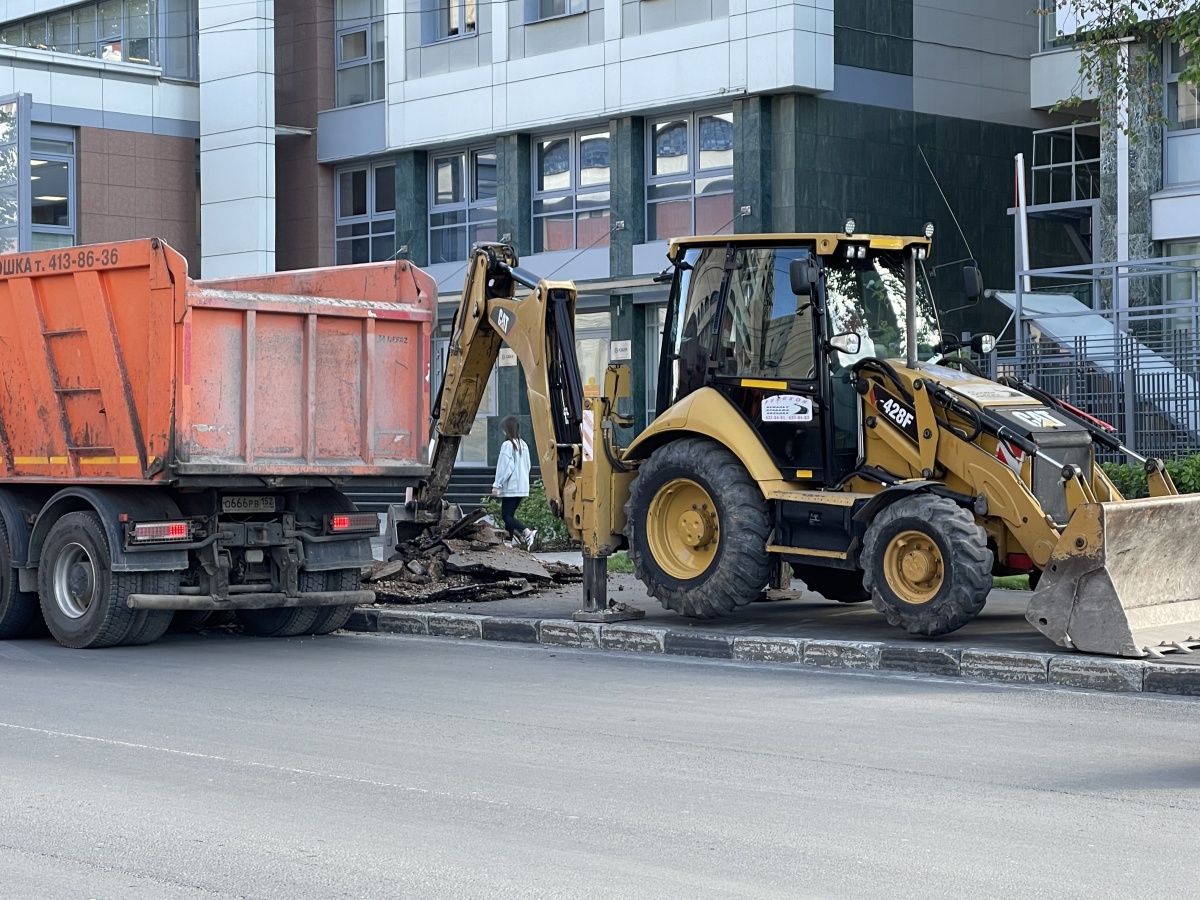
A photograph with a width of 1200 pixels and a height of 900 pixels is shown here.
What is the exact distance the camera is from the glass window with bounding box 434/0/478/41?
33375 mm

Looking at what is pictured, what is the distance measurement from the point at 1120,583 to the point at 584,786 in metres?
5.17

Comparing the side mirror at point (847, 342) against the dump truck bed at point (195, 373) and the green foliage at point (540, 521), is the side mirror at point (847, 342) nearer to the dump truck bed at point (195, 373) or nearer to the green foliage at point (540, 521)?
the dump truck bed at point (195, 373)

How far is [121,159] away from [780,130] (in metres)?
15.8

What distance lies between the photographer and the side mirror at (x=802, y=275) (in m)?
12.3

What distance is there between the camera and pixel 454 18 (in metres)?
33.8

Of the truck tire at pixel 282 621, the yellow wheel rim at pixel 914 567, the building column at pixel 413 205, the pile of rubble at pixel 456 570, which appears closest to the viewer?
the yellow wheel rim at pixel 914 567

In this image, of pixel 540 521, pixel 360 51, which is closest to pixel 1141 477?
pixel 540 521

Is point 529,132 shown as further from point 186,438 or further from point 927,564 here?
point 927,564

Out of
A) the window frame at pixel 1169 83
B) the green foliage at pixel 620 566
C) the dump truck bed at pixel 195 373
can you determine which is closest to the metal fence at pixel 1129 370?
the green foliage at pixel 620 566

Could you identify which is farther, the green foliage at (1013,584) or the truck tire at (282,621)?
the green foliage at (1013,584)

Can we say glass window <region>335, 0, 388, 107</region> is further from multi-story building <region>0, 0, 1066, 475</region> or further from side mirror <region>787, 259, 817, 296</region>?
side mirror <region>787, 259, 817, 296</region>

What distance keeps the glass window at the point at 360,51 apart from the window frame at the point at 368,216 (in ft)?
4.48

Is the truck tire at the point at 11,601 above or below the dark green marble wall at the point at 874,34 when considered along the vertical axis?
below

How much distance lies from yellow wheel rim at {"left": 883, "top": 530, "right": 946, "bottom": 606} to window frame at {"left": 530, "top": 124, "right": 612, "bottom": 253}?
19631 mm
